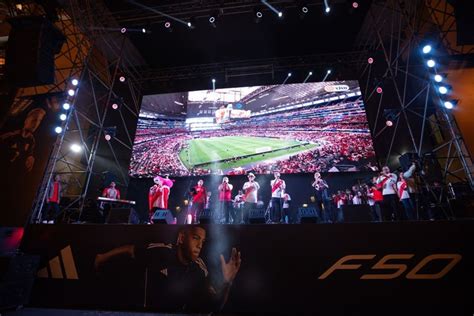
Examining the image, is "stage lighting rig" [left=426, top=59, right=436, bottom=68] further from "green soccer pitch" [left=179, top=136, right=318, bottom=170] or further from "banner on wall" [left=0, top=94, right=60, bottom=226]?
"banner on wall" [left=0, top=94, right=60, bottom=226]

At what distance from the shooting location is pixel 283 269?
12.0ft

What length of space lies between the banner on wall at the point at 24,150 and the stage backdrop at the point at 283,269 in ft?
15.2

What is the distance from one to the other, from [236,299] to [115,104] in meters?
8.81

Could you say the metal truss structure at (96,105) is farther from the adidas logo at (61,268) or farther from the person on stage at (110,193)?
the adidas logo at (61,268)

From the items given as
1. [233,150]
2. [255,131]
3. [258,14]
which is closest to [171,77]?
[233,150]

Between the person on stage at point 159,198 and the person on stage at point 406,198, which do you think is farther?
the person on stage at point 159,198

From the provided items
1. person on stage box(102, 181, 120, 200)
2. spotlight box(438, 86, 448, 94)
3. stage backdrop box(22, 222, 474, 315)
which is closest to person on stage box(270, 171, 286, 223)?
stage backdrop box(22, 222, 474, 315)

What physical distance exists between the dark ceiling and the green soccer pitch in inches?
153

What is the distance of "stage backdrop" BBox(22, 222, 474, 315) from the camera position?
132 inches

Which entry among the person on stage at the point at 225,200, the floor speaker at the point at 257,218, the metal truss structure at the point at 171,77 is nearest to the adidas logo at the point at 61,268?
the metal truss structure at the point at 171,77

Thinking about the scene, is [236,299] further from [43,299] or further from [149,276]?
[43,299]

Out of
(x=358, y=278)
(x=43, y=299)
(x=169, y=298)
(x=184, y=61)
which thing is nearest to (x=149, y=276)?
(x=169, y=298)

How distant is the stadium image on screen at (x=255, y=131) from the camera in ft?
29.6

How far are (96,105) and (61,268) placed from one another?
552 cm
